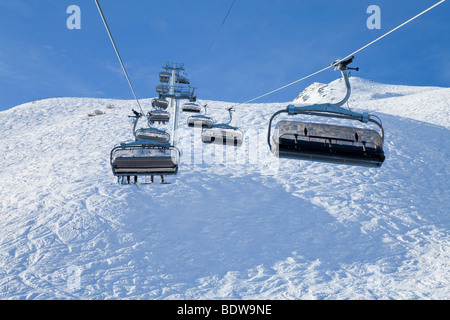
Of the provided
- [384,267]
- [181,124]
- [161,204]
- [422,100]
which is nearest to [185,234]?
[161,204]

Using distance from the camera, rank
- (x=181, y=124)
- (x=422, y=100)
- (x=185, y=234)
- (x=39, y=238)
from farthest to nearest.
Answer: (x=422, y=100) → (x=181, y=124) → (x=185, y=234) → (x=39, y=238)

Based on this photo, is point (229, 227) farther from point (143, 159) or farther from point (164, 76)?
point (164, 76)

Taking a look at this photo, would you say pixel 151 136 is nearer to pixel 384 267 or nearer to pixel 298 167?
pixel 384 267

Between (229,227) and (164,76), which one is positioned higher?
(164,76)

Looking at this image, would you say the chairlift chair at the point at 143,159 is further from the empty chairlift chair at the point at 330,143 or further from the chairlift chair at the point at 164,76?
the chairlift chair at the point at 164,76

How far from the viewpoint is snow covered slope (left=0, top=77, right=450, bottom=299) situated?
10.1 metres

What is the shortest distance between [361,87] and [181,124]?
75.4 metres

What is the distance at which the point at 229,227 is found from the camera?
44.0 ft

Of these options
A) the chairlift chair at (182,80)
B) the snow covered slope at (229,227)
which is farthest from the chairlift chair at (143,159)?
the chairlift chair at (182,80)

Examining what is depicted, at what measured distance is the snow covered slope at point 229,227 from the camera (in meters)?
10.1

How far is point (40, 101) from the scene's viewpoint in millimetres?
45719

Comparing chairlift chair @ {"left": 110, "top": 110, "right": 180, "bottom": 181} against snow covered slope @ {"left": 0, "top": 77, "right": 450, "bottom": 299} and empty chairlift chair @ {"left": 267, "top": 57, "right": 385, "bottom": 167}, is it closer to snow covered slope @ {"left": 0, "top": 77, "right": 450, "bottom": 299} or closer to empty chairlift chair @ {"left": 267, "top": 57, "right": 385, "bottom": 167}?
empty chairlift chair @ {"left": 267, "top": 57, "right": 385, "bottom": 167}

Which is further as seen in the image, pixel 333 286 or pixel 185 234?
pixel 185 234

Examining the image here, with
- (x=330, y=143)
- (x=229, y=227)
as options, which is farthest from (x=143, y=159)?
(x=229, y=227)
